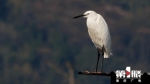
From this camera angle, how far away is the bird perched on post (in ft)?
36.8

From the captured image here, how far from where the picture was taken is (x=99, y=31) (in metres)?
11.4

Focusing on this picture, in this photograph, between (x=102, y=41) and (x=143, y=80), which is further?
(x=102, y=41)

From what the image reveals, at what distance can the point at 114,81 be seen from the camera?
8.49 m

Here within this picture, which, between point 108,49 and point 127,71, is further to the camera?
point 108,49

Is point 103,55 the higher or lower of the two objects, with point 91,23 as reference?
lower

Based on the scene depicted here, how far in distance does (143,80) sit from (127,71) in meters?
0.35

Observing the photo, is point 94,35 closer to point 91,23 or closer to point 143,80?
point 91,23

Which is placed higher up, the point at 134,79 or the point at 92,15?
the point at 92,15

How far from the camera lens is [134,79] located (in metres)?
8.30

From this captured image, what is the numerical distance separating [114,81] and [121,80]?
7.3 inches

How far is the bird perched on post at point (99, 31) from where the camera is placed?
1121cm

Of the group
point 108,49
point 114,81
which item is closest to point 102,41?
point 108,49

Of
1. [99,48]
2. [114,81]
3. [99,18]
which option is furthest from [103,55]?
[114,81]

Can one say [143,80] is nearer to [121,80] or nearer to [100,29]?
[121,80]
